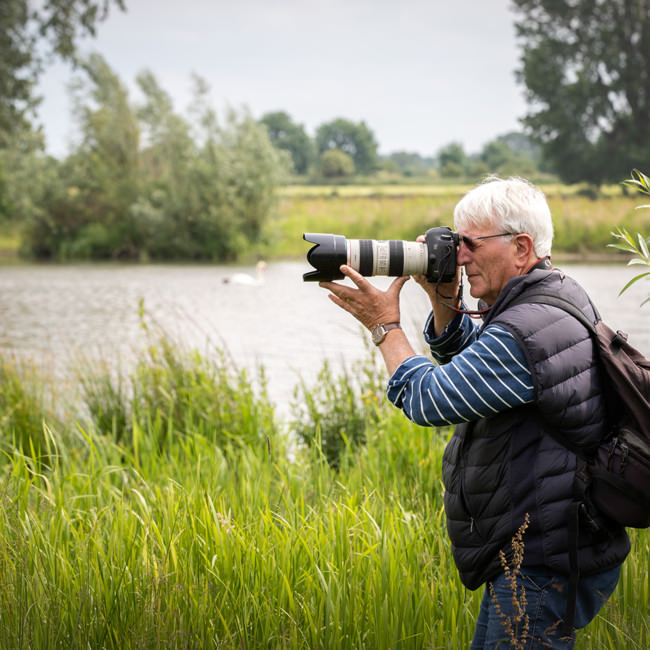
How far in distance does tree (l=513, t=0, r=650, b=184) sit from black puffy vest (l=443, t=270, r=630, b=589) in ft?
125

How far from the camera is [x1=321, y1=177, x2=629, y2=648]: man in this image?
71.4 inches

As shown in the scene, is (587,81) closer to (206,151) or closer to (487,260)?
(206,151)

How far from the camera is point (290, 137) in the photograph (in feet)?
280

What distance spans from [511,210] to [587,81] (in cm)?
3994

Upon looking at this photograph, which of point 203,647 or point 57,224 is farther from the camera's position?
point 57,224

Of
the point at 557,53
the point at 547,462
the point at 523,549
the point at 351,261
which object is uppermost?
the point at 557,53

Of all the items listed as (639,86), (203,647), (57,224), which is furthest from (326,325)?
(639,86)

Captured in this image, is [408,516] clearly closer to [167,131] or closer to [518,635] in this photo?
[518,635]

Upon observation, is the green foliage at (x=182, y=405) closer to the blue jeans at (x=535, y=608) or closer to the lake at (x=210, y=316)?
the lake at (x=210, y=316)

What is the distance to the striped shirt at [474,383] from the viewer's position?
5.96ft

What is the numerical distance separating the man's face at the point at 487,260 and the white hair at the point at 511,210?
0.02 metres

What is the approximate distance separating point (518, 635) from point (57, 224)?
3850 centimetres

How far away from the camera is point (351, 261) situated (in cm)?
224

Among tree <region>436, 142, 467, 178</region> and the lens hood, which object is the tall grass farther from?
tree <region>436, 142, 467, 178</region>
